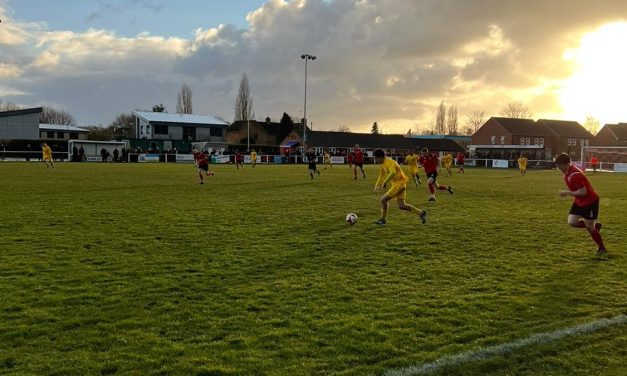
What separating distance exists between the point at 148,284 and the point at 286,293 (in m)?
2.00

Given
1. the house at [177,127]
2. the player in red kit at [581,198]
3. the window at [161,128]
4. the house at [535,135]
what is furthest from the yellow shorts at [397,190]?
the house at [535,135]

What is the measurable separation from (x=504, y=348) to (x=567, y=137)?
108 meters

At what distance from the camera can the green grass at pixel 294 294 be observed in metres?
4.54

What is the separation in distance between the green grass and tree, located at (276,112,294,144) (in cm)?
8913

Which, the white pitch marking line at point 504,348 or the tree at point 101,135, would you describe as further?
the tree at point 101,135

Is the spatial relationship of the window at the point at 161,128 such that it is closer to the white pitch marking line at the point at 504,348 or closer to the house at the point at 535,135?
the house at the point at 535,135

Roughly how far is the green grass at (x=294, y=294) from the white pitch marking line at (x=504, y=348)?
104 mm

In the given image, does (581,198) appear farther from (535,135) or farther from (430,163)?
(535,135)

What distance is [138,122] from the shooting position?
77.9 metres

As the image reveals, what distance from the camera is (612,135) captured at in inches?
3777

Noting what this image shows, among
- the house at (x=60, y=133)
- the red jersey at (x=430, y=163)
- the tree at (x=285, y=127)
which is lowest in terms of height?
the red jersey at (x=430, y=163)

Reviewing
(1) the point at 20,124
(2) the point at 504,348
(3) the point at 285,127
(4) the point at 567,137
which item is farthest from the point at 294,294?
(4) the point at 567,137

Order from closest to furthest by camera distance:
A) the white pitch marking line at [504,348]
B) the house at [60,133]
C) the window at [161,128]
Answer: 1. the white pitch marking line at [504,348]
2. the house at [60,133]
3. the window at [161,128]

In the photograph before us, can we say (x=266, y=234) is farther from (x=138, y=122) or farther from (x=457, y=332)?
(x=138, y=122)
